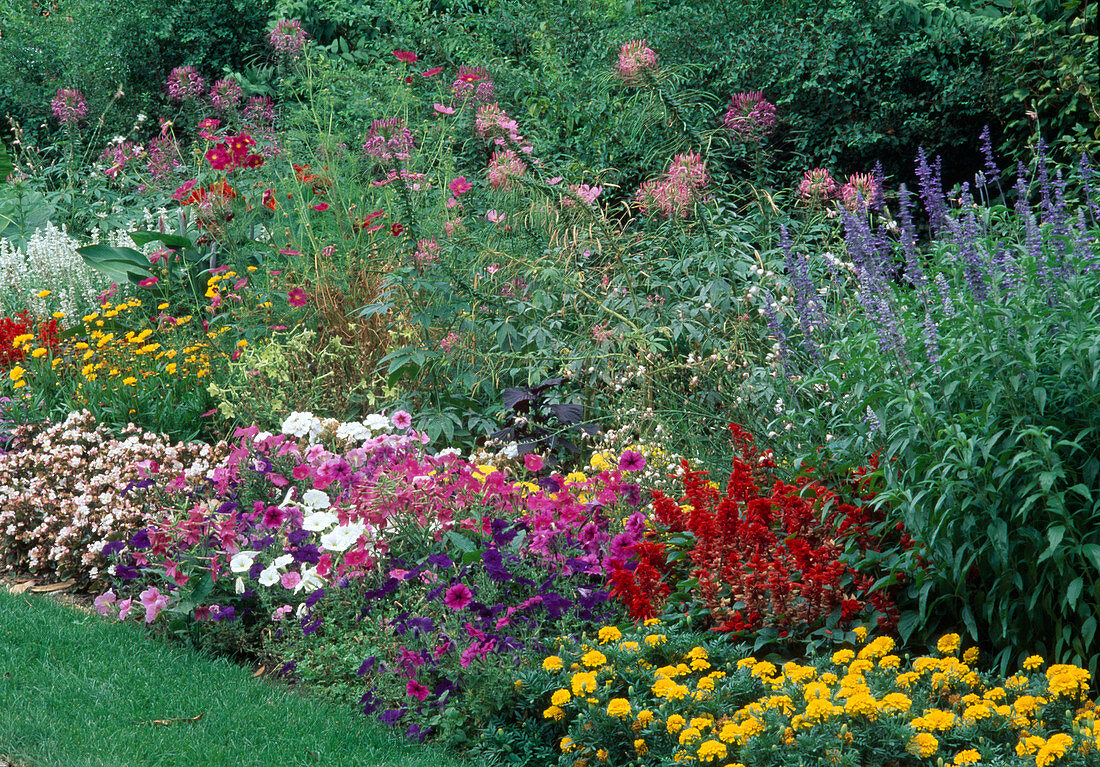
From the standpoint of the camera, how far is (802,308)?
12.8 ft

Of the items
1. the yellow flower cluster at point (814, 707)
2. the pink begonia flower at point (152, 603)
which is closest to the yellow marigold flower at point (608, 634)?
the yellow flower cluster at point (814, 707)

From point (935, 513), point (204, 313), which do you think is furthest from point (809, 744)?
point (204, 313)

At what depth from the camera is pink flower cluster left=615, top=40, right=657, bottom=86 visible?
5.23m

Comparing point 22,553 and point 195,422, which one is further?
point 195,422

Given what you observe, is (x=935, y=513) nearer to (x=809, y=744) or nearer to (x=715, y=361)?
(x=809, y=744)

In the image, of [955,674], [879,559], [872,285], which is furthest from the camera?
[872,285]

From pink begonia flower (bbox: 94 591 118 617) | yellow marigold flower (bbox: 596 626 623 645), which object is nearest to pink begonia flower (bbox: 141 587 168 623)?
pink begonia flower (bbox: 94 591 118 617)

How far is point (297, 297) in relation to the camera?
19.2 ft

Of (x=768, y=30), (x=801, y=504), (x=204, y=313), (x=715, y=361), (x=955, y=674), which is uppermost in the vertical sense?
(x=768, y=30)

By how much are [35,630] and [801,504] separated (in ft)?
9.82

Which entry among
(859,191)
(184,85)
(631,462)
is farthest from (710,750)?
(184,85)

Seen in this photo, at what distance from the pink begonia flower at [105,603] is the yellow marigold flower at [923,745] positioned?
3.12 m

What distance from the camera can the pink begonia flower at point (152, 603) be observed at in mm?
3822

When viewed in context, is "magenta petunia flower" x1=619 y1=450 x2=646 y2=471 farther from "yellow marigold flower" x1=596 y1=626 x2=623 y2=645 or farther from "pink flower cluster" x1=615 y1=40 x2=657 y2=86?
"pink flower cluster" x1=615 y1=40 x2=657 y2=86
